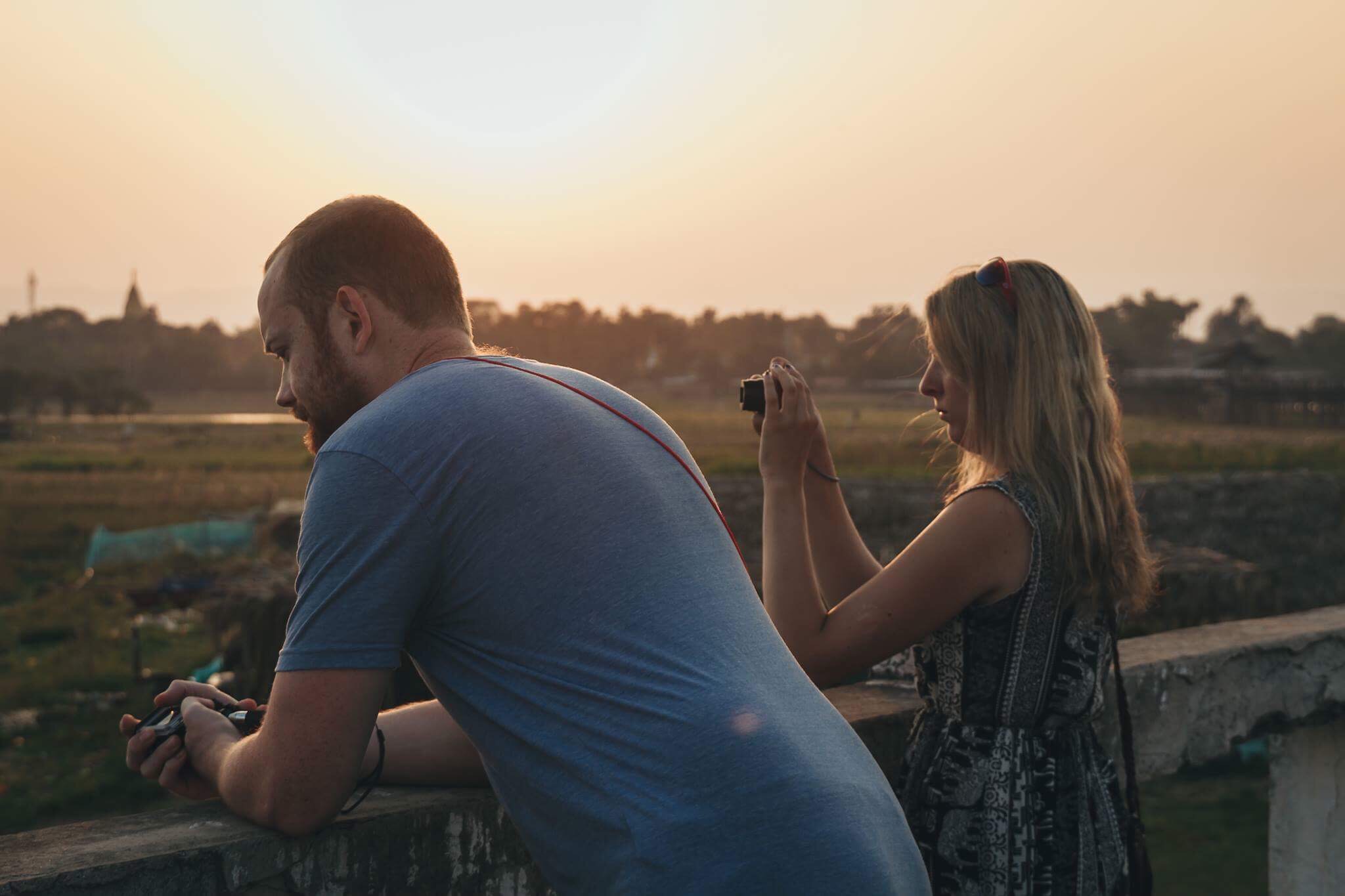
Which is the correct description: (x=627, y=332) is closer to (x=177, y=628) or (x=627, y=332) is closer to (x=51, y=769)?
(x=177, y=628)

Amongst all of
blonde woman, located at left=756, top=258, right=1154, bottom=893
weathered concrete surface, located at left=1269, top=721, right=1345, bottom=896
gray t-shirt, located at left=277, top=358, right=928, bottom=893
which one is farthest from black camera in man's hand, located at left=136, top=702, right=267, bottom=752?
weathered concrete surface, located at left=1269, top=721, right=1345, bottom=896

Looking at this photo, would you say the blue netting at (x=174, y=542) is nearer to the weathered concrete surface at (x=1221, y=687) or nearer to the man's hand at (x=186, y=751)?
the weathered concrete surface at (x=1221, y=687)

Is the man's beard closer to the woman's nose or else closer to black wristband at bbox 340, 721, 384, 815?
black wristband at bbox 340, 721, 384, 815

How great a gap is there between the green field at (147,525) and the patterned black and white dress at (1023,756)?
81 cm

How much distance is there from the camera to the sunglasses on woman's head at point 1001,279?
209cm

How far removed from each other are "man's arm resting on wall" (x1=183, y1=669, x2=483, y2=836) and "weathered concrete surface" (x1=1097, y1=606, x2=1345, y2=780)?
1970 mm

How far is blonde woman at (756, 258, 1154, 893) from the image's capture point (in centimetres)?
199

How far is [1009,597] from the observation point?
2.01 metres

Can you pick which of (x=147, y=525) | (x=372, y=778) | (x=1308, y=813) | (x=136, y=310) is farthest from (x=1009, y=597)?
(x=136, y=310)

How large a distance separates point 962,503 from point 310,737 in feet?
3.83

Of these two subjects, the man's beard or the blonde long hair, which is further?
the blonde long hair

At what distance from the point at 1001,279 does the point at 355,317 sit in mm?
1175

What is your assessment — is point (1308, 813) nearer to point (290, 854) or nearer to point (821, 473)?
point (821, 473)

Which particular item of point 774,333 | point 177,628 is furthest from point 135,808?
point 774,333
